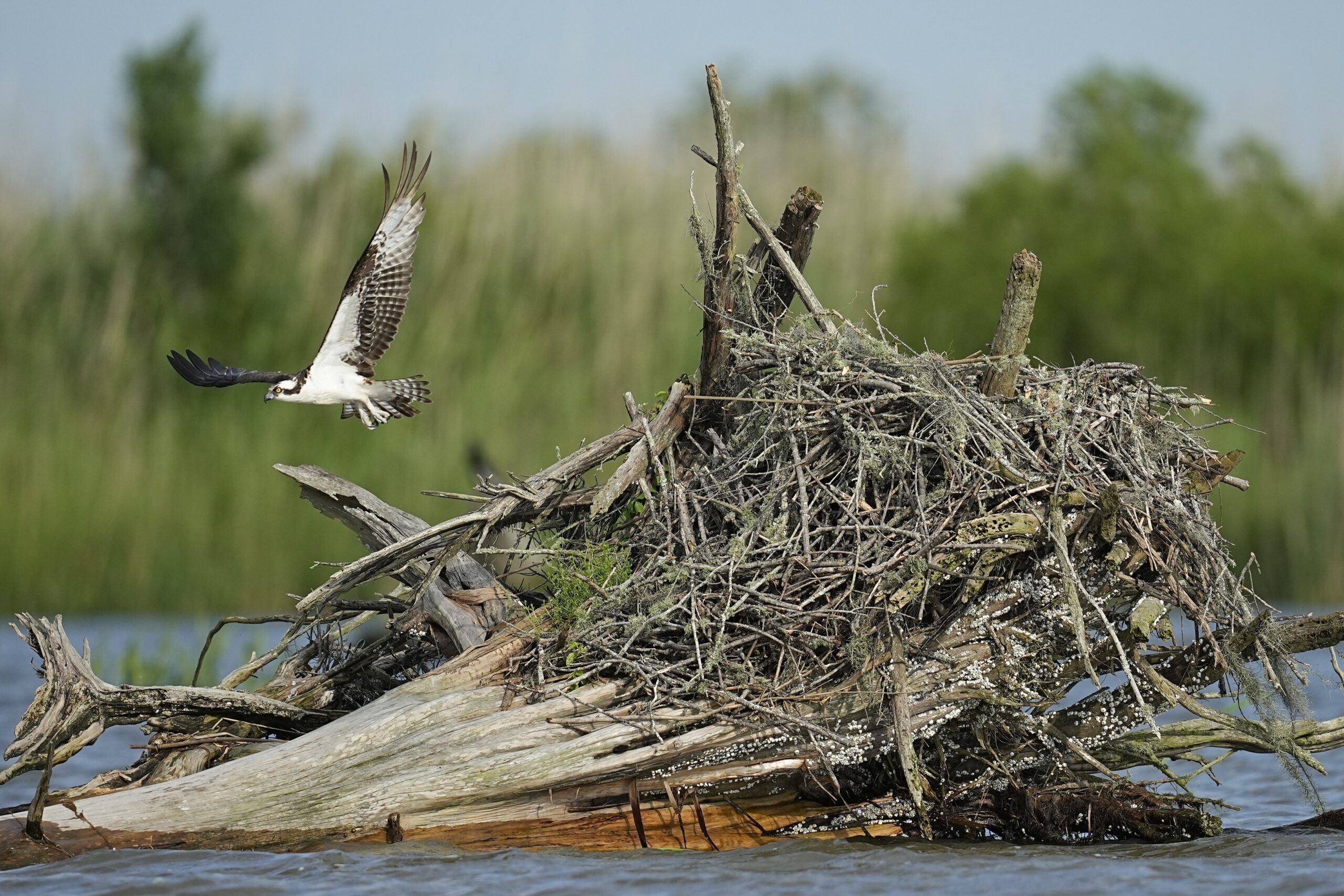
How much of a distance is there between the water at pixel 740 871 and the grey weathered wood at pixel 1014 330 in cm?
142

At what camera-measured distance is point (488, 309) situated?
1519cm

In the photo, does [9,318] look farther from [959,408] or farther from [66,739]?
[959,408]

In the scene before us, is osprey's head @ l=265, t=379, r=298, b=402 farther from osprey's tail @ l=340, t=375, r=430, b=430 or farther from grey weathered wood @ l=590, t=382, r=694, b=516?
grey weathered wood @ l=590, t=382, r=694, b=516

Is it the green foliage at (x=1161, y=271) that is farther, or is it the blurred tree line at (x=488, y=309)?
the green foliage at (x=1161, y=271)

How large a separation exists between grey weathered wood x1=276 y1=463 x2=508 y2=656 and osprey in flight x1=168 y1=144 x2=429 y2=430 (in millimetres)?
1069

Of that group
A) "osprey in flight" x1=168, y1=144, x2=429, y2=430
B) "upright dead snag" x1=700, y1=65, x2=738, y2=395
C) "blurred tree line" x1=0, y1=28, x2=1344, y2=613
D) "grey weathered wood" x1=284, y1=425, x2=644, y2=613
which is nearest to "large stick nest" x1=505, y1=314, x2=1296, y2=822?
"grey weathered wood" x1=284, y1=425, x2=644, y2=613

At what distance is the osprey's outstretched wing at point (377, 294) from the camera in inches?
258

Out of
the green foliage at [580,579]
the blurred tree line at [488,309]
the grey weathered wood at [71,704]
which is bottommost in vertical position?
the grey weathered wood at [71,704]

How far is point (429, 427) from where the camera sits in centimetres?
1348

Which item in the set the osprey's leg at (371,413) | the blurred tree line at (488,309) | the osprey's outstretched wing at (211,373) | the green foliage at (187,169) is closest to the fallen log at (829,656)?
the osprey's outstretched wing at (211,373)

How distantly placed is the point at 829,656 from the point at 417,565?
5.63ft

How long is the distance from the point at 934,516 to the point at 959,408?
0.38 metres

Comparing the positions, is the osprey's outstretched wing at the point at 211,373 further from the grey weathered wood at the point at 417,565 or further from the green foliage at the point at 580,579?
the green foliage at the point at 580,579

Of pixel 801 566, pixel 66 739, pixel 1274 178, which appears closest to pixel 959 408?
pixel 801 566
